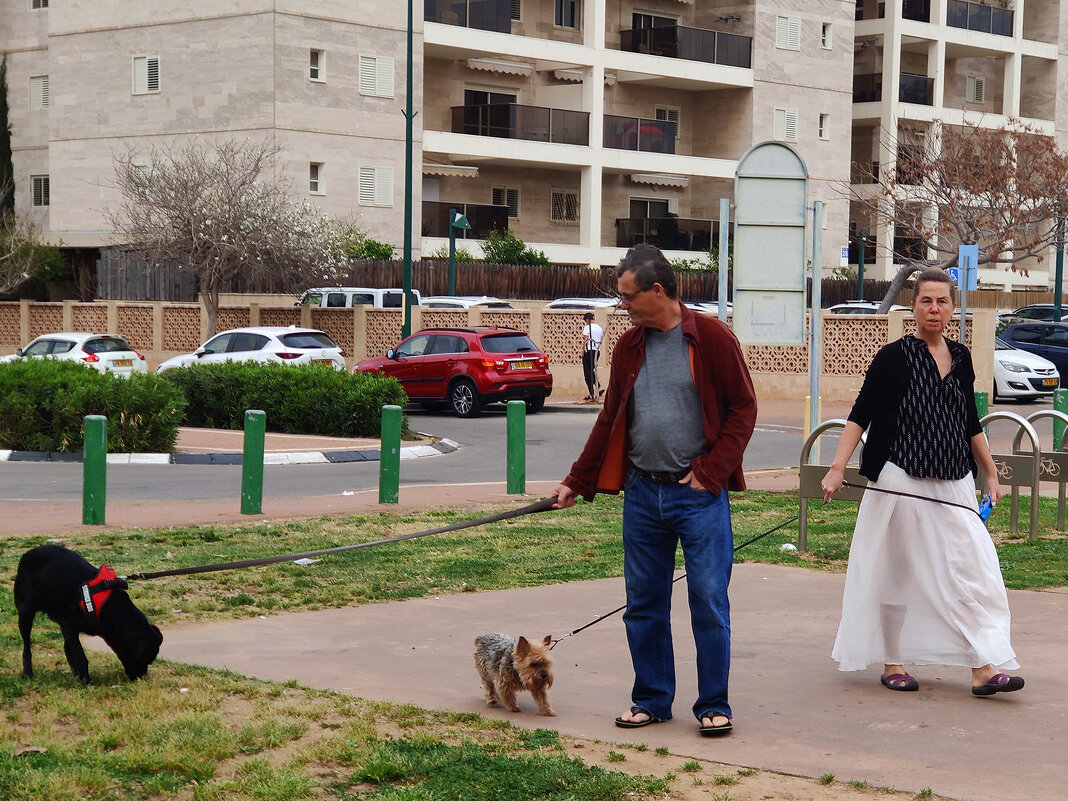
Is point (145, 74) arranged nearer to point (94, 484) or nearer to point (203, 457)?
point (203, 457)

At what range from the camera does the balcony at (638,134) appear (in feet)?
151

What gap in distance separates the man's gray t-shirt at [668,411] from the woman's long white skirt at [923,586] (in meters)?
1.32

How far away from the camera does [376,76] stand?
41.2 meters

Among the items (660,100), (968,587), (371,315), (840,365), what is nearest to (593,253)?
(660,100)

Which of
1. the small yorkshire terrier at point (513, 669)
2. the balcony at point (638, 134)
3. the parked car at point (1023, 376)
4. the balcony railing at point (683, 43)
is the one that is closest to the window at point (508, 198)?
the balcony at point (638, 134)

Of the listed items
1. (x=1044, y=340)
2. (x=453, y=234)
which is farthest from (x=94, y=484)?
(x=1044, y=340)

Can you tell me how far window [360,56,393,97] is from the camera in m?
41.0

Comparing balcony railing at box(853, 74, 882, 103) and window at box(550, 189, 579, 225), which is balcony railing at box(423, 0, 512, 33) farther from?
balcony railing at box(853, 74, 882, 103)

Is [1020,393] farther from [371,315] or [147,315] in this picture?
[147,315]

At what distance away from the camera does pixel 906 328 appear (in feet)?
92.1

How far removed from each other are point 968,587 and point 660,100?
147ft

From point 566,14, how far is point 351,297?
17.8 meters

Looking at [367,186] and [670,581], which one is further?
[367,186]

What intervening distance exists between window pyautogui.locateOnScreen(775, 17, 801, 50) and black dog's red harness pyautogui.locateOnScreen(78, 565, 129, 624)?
46.1 m
